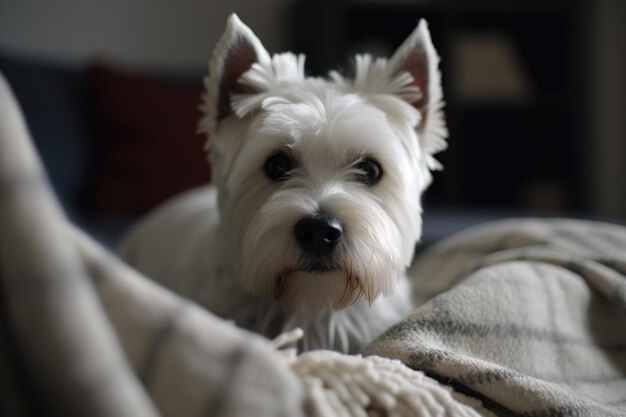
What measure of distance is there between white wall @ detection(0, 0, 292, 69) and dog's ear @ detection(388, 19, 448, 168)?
77.6 inches

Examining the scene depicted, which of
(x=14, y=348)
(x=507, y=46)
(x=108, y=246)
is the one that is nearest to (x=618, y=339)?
(x=14, y=348)

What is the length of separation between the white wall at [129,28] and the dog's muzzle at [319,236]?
2256mm

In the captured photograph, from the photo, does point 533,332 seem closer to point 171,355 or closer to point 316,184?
point 316,184

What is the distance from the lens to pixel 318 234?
3.13ft

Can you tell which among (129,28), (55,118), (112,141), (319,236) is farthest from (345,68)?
(319,236)

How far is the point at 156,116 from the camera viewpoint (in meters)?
2.65

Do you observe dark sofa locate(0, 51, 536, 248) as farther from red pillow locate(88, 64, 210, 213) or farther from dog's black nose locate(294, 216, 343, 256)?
dog's black nose locate(294, 216, 343, 256)

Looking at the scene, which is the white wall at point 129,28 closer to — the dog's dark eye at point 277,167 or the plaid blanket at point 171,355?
the dog's dark eye at point 277,167

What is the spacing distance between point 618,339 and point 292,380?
80cm

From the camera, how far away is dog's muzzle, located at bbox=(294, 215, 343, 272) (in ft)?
3.13

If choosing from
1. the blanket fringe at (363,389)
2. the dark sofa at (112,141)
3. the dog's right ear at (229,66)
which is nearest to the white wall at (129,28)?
the dark sofa at (112,141)

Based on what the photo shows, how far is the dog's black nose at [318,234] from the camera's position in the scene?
3.13 feet

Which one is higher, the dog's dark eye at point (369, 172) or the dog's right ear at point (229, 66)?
the dog's right ear at point (229, 66)

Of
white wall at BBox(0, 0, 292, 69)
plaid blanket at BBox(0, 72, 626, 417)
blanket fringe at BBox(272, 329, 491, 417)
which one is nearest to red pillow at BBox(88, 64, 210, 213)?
white wall at BBox(0, 0, 292, 69)
